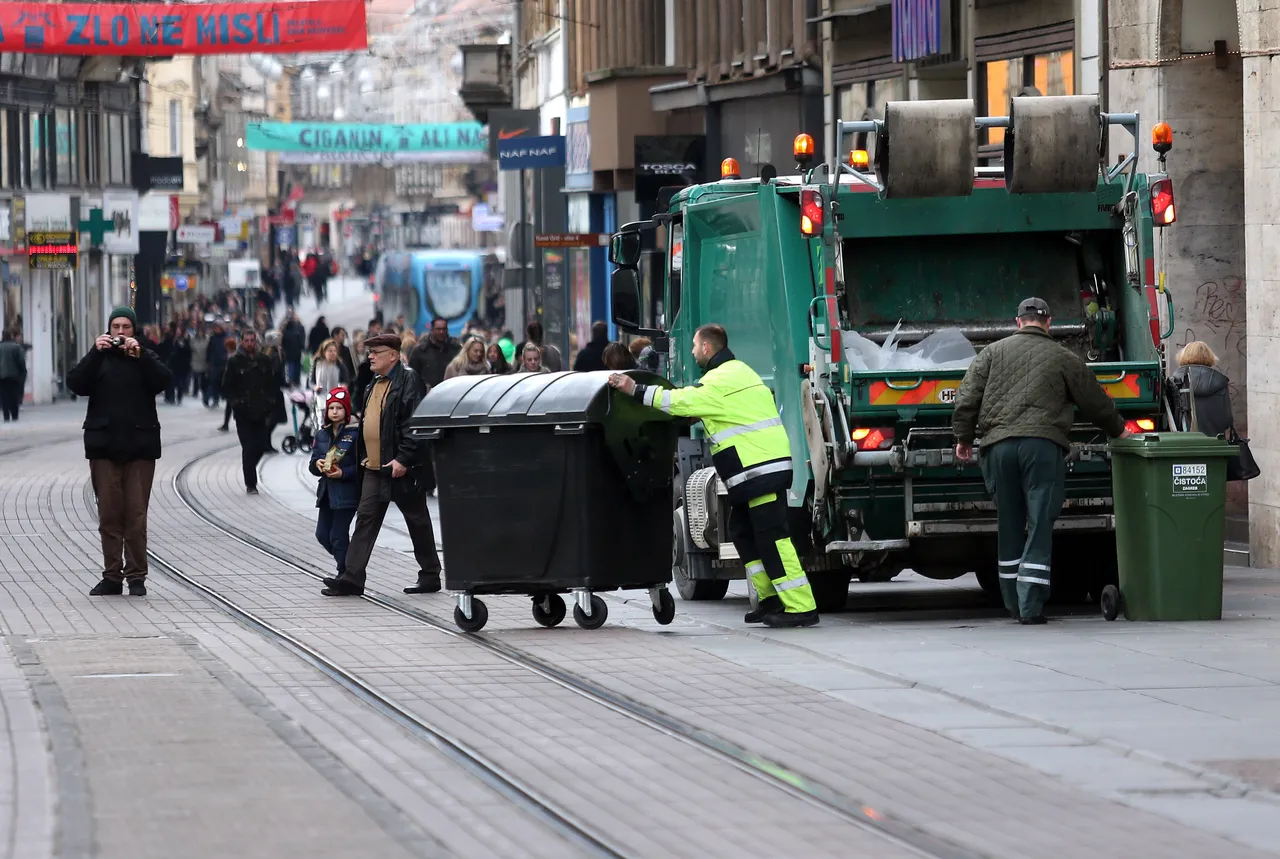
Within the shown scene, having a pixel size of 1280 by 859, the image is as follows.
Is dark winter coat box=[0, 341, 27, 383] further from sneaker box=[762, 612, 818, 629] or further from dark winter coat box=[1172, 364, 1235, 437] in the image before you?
sneaker box=[762, 612, 818, 629]

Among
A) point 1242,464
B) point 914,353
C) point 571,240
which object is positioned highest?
point 571,240

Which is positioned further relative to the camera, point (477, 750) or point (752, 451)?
point (752, 451)

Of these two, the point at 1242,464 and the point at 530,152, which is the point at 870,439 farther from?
the point at 530,152

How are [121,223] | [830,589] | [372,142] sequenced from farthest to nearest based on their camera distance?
[372,142], [121,223], [830,589]

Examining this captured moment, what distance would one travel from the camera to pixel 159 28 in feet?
121

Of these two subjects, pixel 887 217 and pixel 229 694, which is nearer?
pixel 229 694

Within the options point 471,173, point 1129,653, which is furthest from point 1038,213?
point 471,173

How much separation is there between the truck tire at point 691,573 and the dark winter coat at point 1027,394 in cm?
261

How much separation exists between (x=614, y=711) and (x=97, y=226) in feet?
141

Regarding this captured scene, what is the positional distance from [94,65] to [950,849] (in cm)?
5368

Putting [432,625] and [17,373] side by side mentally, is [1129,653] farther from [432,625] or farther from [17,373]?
[17,373]

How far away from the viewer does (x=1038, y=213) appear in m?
14.2

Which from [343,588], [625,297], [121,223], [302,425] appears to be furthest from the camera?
[121,223]

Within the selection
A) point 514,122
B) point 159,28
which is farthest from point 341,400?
point 514,122
